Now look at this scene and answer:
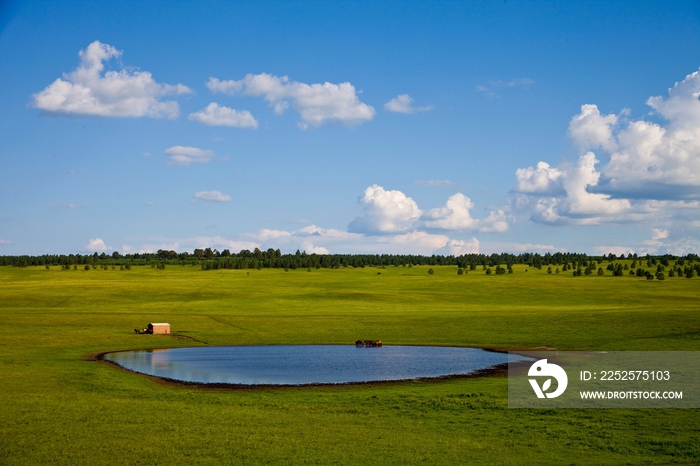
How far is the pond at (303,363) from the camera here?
47781 millimetres

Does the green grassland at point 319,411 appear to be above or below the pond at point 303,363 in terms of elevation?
above

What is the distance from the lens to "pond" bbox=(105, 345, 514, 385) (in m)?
47.8

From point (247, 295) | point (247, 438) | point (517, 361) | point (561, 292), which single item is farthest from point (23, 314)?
point (561, 292)

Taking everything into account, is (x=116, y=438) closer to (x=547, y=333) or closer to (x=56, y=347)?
(x=56, y=347)

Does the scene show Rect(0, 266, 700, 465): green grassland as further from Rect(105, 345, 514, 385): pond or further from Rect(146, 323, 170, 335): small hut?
Rect(105, 345, 514, 385): pond

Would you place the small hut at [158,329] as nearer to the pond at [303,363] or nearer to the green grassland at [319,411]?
the green grassland at [319,411]

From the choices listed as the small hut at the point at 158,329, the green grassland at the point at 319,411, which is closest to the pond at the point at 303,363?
the green grassland at the point at 319,411

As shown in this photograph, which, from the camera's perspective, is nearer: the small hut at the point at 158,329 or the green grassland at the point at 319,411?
the green grassland at the point at 319,411

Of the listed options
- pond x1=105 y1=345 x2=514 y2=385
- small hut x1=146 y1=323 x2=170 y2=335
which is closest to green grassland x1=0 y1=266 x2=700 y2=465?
small hut x1=146 y1=323 x2=170 y2=335

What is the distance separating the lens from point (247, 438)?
27531mm

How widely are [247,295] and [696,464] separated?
11352 cm

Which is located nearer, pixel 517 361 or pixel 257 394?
pixel 257 394

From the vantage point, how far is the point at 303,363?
185 feet

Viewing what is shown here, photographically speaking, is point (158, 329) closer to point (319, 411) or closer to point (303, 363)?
point (303, 363)
